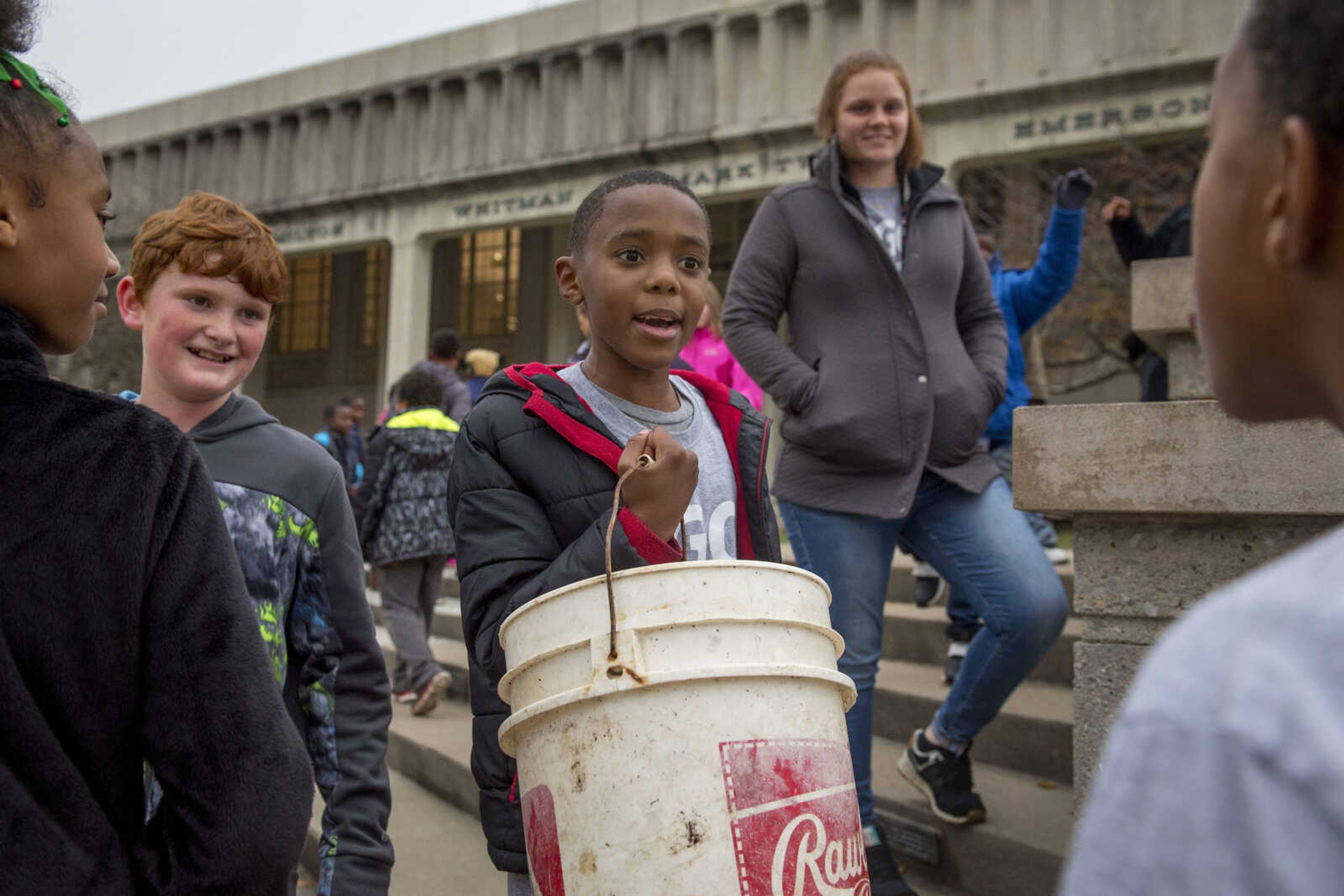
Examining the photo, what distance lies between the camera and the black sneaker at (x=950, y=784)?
3.77 meters

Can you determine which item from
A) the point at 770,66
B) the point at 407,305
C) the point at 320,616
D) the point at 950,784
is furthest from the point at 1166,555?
the point at 407,305

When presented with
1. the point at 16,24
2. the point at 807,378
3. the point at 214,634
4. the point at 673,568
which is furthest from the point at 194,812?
the point at 807,378

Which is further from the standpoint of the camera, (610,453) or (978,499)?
(978,499)

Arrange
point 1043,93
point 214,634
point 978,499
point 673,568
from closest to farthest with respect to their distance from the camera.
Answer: point 214,634, point 673,568, point 978,499, point 1043,93

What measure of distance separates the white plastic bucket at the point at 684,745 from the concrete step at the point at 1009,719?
8.05 feet

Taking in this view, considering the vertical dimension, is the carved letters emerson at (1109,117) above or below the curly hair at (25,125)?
above

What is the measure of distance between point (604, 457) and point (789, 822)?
2.75ft

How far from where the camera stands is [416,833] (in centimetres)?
486

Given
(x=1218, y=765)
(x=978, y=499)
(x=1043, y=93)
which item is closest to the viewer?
(x=1218, y=765)

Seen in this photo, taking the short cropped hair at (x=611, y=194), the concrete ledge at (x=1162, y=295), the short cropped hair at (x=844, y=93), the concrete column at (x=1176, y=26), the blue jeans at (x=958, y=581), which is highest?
the concrete column at (x=1176, y=26)

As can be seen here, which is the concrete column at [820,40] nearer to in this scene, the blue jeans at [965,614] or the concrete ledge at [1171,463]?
the blue jeans at [965,614]

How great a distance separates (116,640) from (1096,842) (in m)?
1.13

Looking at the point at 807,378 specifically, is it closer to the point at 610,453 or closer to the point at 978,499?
the point at 978,499

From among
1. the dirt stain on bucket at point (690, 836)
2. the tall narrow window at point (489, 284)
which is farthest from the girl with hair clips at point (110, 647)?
the tall narrow window at point (489, 284)
